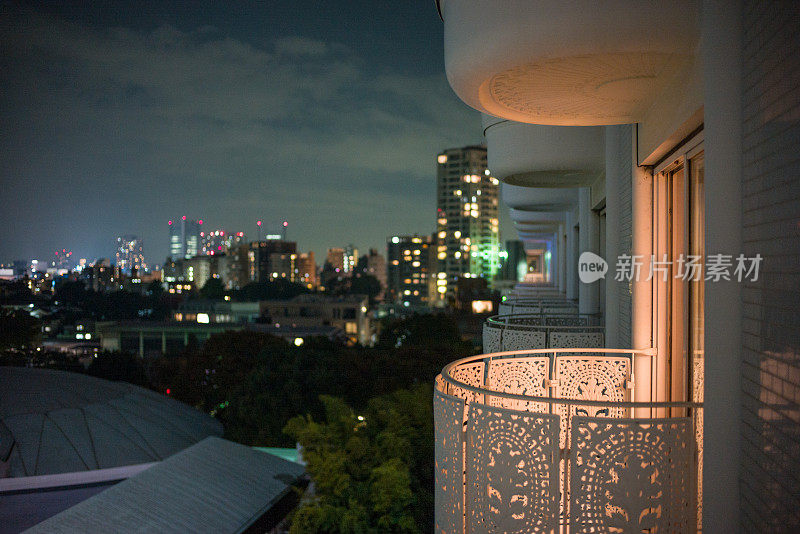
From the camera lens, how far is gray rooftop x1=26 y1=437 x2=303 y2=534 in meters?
11.5

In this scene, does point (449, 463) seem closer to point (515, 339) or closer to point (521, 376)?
point (521, 376)

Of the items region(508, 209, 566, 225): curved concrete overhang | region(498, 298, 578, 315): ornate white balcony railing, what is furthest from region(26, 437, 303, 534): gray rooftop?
region(508, 209, 566, 225): curved concrete overhang

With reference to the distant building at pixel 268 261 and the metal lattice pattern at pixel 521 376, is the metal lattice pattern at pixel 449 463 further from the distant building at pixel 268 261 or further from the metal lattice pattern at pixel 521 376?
the distant building at pixel 268 261

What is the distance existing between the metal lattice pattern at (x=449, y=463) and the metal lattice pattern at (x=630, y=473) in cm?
83

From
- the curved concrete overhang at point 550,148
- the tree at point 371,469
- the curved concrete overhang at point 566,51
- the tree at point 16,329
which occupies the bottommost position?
the tree at point 371,469

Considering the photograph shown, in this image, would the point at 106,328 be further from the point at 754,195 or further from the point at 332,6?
the point at 754,195

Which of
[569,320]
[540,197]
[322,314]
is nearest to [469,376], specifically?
[569,320]

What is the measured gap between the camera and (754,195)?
2.64 metres

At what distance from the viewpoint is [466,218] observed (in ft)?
395

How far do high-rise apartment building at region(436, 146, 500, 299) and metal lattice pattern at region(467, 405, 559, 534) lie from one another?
116m

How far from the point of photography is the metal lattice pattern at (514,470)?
138 inches

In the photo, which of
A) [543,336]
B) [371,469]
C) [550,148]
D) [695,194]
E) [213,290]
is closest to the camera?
[695,194]

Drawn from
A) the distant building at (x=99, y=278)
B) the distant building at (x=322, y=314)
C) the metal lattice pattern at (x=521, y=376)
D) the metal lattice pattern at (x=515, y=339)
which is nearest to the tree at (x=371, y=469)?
the metal lattice pattern at (x=515, y=339)

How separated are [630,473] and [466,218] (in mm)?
118184
